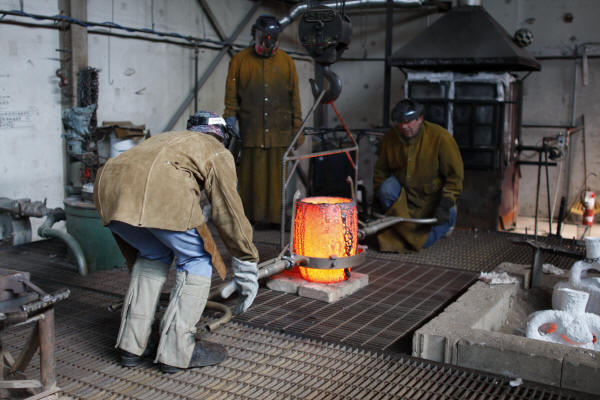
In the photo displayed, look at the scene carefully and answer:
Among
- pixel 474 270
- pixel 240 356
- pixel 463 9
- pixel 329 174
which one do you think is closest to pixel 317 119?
pixel 329 174

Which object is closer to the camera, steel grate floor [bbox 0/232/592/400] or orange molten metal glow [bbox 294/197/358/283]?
steel grate floor [bbox 0/232/592/400]

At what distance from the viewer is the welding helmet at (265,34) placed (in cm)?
614

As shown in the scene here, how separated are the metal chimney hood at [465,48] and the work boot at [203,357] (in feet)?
16.9

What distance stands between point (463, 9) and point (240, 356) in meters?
6.14

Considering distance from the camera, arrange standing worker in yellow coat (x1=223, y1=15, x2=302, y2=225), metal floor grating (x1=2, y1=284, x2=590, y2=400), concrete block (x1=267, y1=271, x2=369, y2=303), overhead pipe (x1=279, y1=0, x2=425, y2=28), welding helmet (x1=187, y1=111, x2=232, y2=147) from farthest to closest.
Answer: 1. overhead pipe (x1=279, y1=0, x2=425, y2=28)
2. standing worker in yellow coat (x1=223, y1=15, x2=302, y2=225)
3. concrete block (x1=267, y1=271, x2=369, y2=303)
4. welding helmet (x1=187, y1=111, x2=232, y2=147)
5. metal floor grating (x1=2, y1=284, x2=590, y2=400)

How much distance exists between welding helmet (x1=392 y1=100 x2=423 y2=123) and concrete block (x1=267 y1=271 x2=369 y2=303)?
1.64 m

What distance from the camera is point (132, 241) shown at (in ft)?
10.4

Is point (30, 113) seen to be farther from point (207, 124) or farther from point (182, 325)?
point (182, 325)

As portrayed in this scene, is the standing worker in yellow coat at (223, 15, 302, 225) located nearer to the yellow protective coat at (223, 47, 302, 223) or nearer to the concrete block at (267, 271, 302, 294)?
the yellow protective coat at (223, 47, 302, 223)

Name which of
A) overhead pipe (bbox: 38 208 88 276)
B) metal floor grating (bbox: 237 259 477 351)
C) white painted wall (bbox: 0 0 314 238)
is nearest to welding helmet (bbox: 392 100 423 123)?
metal floor grating (bbox: 237 259 477 351)

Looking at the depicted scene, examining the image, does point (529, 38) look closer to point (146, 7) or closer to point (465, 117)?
point (465, 117)

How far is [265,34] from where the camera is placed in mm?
6207

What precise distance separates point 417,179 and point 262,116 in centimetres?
182

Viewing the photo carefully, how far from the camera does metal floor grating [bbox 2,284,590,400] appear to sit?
2.91 meters
